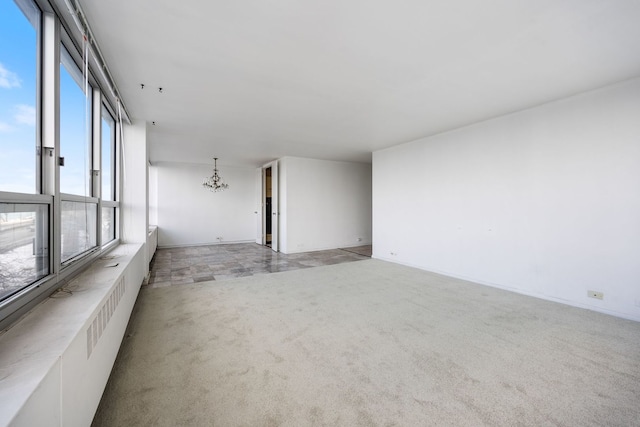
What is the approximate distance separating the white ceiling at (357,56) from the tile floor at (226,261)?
2816 mm

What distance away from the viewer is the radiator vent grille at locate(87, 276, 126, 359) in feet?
5.18

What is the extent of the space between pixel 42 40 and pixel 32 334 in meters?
1.92

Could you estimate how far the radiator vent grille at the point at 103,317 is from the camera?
1578 millimetres

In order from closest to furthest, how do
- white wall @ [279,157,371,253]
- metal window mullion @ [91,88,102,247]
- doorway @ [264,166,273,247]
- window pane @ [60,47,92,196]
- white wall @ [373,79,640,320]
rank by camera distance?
window pane @ [60,47,92,196], metal window mullion @ [91,88,102,247], white wall @ [373,79,640,320], white wall @ [279,157,371,253], doorway @ [264,166,273,247]

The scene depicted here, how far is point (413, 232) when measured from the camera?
5.81 metres

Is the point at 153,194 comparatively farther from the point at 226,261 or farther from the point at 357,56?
the point at 357,56

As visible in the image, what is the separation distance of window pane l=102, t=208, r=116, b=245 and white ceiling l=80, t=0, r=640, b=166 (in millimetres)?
1540

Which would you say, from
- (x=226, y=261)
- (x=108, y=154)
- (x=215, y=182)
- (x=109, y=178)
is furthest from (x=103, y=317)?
(x=215, y=182)

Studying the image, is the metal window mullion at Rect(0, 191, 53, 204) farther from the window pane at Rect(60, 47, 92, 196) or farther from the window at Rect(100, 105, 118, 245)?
the window at Rect(100, 105, 118, 245)

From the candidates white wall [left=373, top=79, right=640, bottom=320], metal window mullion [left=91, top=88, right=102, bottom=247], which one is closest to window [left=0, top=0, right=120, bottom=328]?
metal window mullion [left=91, top=88, right=102, bottom=247]

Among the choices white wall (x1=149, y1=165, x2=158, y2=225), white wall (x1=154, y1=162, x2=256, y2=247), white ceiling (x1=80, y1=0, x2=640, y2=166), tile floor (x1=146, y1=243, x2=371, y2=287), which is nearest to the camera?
white ceiling (x1=80, y1=0, x2=640, y2=166)

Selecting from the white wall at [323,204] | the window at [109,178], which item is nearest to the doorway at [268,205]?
the white wall at [323,204]

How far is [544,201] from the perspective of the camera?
12.5 feet

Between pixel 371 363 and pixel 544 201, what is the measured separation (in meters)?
3.54
